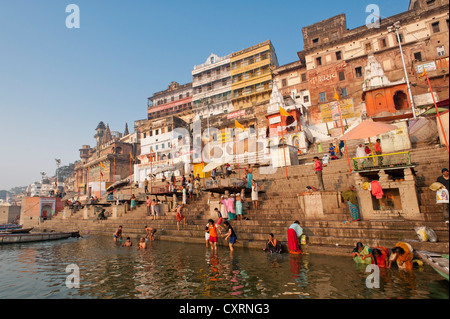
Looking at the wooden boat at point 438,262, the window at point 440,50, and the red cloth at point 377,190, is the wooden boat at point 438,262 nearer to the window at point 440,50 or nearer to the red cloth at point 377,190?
the red cloth at point 377,190

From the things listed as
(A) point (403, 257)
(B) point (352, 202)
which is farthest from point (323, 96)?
(A) point (403, 257)

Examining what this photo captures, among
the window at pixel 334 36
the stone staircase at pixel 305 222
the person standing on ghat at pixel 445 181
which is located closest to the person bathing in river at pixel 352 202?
the stone staircase at pixel 305 222

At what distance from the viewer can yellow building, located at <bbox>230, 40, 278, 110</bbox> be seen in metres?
41.8

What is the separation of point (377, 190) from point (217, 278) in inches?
285

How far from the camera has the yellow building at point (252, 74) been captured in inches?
1646

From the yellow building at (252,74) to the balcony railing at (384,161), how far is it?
33034 mm

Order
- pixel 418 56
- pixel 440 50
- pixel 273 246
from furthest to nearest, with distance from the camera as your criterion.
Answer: pixel 418 56 < pixel 440 50 < pixel 273 246

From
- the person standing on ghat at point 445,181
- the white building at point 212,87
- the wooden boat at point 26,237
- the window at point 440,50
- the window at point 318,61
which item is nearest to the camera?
the person standing on ghat at point 445,181

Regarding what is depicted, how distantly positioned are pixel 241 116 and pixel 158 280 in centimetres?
3461

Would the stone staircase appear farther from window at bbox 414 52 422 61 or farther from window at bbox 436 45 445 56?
window at bbox 436 45 445 56

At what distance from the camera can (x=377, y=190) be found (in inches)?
368

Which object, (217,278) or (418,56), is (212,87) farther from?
(217,278)

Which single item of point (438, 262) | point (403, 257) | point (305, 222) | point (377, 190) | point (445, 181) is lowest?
point (403, 257)
